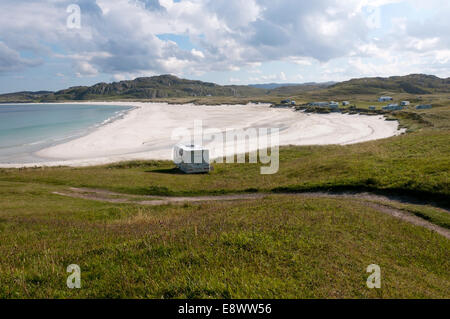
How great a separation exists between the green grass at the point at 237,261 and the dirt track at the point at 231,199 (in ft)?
9.20

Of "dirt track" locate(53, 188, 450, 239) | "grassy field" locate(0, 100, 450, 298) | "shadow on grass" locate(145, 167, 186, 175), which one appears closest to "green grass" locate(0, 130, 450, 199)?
"shadow on grass" locate(145, 167, 186, 175)

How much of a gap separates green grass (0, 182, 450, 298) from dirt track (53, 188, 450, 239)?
2.81 m

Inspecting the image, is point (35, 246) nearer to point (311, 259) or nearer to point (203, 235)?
point (203, 235)

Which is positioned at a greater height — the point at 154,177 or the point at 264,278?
the point at 264,278

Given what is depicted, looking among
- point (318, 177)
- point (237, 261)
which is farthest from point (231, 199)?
point (237, 261)

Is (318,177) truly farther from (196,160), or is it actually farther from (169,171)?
(169,171)

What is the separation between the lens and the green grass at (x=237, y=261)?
19.5 feet

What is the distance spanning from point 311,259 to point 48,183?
1309 inches

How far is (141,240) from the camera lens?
8469 mm

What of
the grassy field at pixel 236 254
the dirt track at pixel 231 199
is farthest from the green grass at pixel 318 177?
the grassy field at pixel 236 254

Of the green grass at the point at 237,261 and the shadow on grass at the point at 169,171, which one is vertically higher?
the green grass at the point at 237,261

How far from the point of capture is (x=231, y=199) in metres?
24.1

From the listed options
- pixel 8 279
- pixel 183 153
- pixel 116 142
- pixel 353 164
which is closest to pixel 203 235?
pixel 8 279

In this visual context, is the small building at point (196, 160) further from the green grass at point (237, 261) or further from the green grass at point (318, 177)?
the green grass at point (237, 261)
